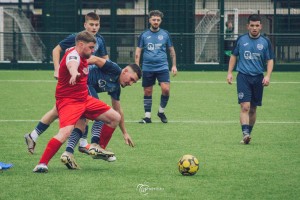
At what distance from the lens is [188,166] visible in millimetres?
8688

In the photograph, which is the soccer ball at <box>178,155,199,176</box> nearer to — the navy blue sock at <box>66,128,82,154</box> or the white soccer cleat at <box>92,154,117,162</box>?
the white soccer cleat at <box>92,154,117,162</box>

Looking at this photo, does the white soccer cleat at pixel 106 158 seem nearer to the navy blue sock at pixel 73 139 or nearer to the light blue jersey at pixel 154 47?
the navy blue sock at pixel 73 139

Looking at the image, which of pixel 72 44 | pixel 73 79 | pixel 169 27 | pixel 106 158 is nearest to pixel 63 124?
pixel 73 79

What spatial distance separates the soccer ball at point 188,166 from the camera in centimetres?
869

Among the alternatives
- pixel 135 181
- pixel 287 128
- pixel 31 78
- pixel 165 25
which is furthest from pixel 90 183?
pixel 165 25

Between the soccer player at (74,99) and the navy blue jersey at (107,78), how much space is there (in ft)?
1.54

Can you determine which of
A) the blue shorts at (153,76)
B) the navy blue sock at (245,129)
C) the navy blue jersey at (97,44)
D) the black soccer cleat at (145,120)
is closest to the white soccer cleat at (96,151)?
the navy blue jersey at (97,44)

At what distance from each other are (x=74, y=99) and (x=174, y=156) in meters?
1.94

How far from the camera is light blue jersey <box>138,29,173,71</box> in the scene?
49.5 ft

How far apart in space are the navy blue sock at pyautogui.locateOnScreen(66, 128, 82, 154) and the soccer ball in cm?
140

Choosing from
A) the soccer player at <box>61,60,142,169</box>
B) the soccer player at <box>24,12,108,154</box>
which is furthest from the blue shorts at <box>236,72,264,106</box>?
the soccer player at <box>61,60,142,169</box>

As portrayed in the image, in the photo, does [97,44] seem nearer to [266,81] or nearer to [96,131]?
[96,131]

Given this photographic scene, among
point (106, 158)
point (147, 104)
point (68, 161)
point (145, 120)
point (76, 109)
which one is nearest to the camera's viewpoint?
point (76, 109)

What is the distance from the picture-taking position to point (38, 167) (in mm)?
8766
